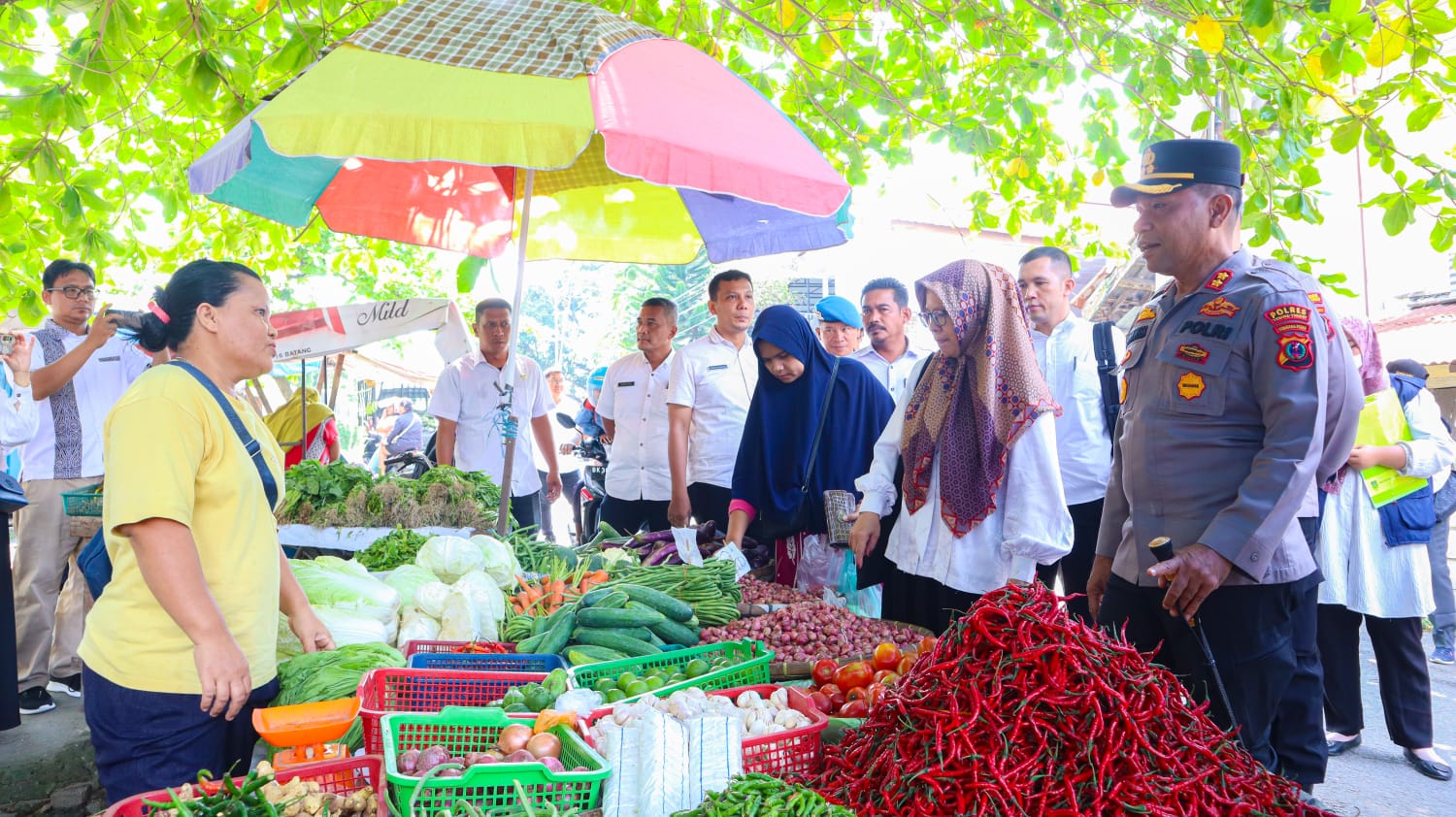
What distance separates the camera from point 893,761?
6.61 feet

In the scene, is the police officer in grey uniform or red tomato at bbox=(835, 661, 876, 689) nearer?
the police officer in grey uniform

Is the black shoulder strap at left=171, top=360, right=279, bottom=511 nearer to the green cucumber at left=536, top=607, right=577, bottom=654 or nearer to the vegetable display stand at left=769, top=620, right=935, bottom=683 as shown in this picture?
the green cucumber at left=536, top=607, right=577, bottom=654

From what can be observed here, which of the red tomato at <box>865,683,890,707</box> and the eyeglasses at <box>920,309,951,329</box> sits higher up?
the eyeglasses at <box>920,309,951,329</box>

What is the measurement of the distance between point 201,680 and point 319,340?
6561 mm

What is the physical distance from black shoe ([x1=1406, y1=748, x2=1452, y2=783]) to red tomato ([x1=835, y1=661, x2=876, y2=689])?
3.25 meters

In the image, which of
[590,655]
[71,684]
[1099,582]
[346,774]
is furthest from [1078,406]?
[71,684]

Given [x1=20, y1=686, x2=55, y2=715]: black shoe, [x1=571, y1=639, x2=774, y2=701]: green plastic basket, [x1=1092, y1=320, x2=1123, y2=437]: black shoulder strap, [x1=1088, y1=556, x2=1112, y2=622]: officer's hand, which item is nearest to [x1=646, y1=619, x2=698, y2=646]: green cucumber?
[x1=571, y1=639, x2=774, y2=701]: green plastic basket

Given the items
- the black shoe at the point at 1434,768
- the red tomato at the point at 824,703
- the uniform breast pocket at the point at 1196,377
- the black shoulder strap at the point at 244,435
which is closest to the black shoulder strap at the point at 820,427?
the red tomato at the point at 824,703

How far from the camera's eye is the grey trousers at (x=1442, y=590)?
6.01m

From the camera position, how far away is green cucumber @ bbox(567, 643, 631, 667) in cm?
346

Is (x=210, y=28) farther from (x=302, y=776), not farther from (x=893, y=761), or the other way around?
(x=893, y=761)

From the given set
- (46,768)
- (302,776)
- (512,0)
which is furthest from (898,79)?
(46,768)

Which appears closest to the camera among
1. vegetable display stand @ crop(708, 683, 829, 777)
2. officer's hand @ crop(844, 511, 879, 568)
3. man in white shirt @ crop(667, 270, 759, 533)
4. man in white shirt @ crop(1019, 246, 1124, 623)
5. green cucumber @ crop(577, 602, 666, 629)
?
vegetable display stand @ crop(708, 683, 829, 777)

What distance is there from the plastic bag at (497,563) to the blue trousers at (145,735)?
7.32ft
